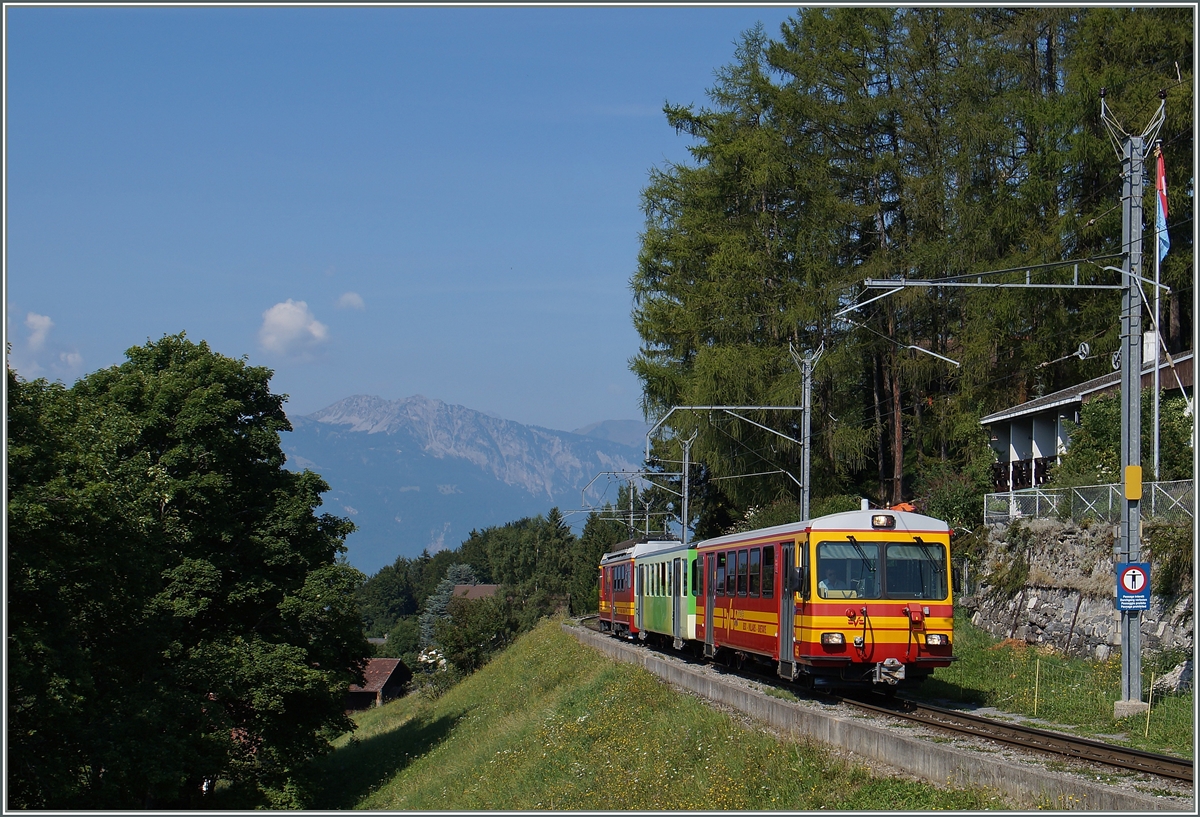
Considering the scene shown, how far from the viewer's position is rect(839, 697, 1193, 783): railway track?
11.5 m

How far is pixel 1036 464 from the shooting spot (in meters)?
31.5

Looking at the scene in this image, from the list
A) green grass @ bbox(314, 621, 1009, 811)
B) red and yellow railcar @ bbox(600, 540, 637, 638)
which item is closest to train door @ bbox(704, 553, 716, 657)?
green grass @ bbox(314, 621, 1009, 811)

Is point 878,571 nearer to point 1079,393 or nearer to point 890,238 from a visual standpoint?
point 1079,393

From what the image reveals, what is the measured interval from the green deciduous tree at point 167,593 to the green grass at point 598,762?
154 inches

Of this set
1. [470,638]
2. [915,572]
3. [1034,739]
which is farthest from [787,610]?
[470,638]

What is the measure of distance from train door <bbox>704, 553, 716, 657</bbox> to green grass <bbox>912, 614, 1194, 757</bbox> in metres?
4.66

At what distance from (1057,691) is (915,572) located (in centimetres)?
312

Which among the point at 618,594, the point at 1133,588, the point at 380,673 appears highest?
the point at 1133,588

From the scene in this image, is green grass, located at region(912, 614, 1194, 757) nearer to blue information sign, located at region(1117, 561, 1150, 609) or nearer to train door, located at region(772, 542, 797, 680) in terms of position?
blue information sign, located at region(1117, 561, 1150, 609)

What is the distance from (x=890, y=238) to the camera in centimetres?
3906

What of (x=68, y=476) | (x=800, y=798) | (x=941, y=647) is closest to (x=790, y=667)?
(x=941, y=647)

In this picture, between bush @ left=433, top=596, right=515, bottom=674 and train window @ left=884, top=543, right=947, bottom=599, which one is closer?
train window @ left=884, top=543, right=947, bottom=599

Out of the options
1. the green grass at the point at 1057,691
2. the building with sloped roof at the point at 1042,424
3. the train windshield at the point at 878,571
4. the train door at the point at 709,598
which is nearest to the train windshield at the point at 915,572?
the train windshield at the point at 878,571

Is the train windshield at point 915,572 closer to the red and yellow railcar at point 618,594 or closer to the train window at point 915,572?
the train window at point 915,572
